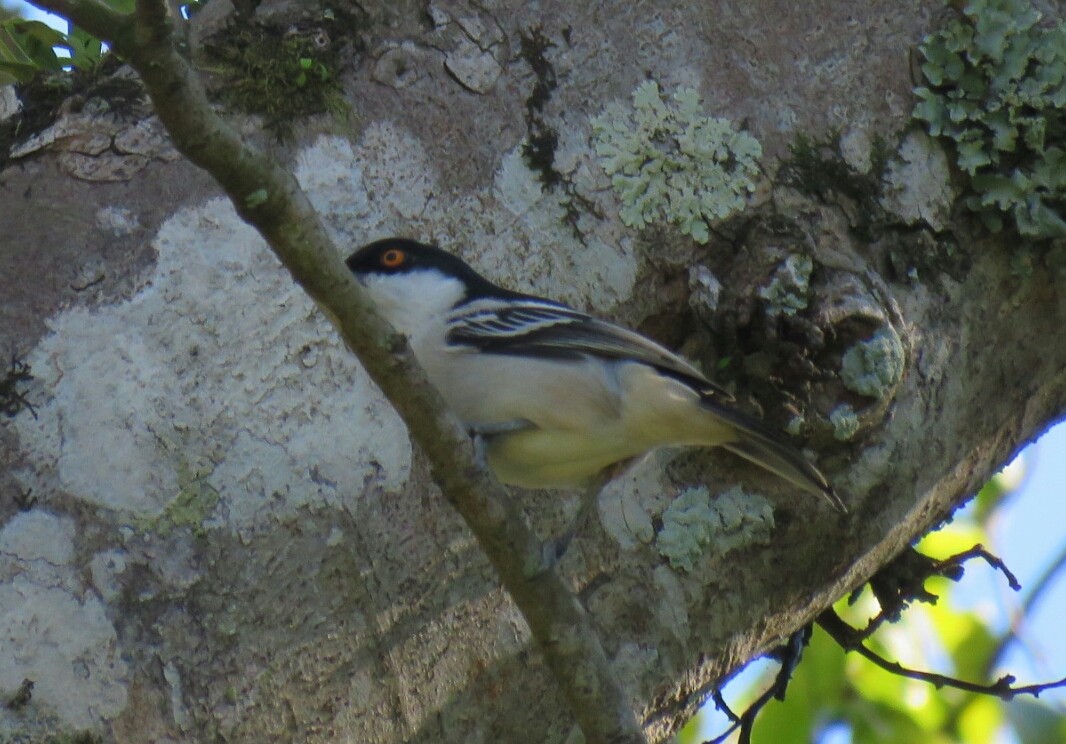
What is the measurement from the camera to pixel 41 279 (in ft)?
10.0

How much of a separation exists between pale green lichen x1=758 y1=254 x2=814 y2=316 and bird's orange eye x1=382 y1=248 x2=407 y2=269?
1000mm

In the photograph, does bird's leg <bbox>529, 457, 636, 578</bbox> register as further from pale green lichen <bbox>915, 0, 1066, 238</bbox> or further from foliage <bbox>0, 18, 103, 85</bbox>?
foliage <bbox>0, 18, 103, 85</bbox>

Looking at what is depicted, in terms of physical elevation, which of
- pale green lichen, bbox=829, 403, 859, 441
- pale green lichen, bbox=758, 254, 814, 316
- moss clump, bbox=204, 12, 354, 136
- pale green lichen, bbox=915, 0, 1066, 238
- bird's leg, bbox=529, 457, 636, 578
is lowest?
bird's leg, bbox=529, 457, 636, 578

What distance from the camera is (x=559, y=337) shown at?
3.34 metres

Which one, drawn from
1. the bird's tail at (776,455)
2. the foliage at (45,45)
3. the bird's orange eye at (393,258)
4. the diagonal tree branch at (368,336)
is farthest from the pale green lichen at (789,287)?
the foliage at (45,45)

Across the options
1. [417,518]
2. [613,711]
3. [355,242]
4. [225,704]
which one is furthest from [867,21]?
[225,704]

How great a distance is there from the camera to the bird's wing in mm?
3270

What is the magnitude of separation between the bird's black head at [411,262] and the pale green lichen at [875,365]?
0.96 meters

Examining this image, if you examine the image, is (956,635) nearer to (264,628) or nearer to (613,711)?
(613,711)

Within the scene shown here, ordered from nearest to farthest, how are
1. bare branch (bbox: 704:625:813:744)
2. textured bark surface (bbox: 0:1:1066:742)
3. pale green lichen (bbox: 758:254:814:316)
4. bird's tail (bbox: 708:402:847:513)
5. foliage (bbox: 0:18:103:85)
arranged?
textured bark surface (bbox: 0:1:1066:742)
bird's tail (bbox: 708:402:847:513)
pale green lichen (bbox: 758:254:814:316)
foliage (bbox: 0:18:103:85)
bare branch (bbox: 704:625:813:744)

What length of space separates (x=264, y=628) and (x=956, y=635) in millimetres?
3154

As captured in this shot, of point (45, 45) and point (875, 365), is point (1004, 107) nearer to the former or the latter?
point (875, 365)

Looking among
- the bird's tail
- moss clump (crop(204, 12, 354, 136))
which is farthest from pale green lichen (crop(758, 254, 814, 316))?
moss clump (crop(204, 12, 354, 136))

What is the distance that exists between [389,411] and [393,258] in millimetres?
503
